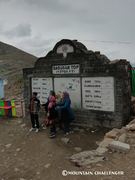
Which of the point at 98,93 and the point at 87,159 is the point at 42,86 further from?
the point at 87,159

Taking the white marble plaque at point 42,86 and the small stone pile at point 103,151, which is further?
the white marble plaque at point 42,86

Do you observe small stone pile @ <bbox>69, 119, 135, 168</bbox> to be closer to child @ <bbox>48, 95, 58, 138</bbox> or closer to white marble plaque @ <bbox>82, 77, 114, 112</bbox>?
white marble plaque @ <bbox>82, 77, 114, 112</bbox>

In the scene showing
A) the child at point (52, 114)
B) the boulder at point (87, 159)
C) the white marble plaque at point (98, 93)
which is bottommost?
the boulder at point (87, 159)

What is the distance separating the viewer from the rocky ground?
3.66 meters

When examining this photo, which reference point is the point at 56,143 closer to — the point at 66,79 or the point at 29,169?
the point at 29,169

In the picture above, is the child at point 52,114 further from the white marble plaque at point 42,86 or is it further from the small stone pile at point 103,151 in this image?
the small stone pile at point 103,151

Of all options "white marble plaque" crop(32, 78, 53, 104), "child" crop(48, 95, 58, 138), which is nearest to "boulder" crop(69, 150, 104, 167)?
"child" crop(48, 95, 58, 138)

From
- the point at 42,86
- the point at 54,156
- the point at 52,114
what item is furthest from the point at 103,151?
the point at 42,86

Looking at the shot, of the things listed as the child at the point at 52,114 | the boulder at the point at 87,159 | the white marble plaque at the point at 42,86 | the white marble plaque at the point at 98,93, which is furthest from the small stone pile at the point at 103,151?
the white marble plaque at the point at 42,86

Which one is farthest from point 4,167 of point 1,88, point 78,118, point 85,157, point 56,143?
point 1,88

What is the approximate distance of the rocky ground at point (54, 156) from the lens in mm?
3658

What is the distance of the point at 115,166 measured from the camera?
12.1ft

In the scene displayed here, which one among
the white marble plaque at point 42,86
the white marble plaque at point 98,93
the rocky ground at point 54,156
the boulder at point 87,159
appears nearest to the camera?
the rocky ground at point 54,156

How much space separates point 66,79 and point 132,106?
3139 millimetres
